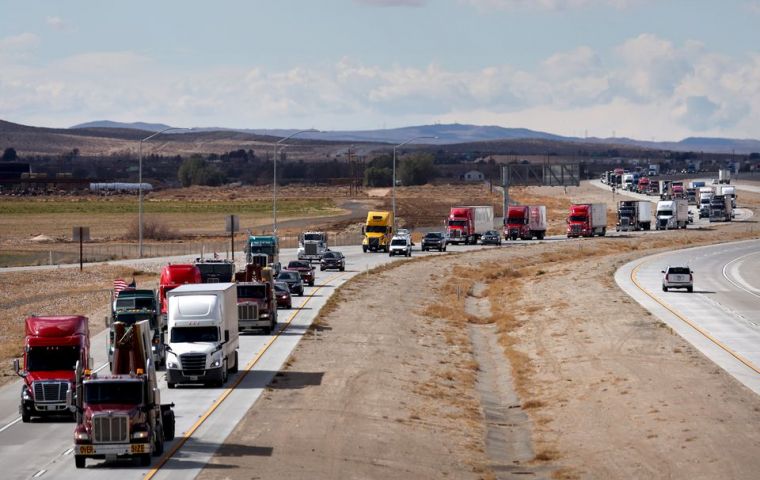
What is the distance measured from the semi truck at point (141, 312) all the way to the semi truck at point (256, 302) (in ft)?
31.3

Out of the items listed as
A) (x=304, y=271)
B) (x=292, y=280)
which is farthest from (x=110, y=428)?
(x=304, y=271)

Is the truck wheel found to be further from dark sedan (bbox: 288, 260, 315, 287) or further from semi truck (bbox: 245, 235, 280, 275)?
semi truck (bbox: 245, 235, 280, 275)

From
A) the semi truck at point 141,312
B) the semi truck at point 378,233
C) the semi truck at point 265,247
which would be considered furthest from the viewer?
the semi truck at point 378,233

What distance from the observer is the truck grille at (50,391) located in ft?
128

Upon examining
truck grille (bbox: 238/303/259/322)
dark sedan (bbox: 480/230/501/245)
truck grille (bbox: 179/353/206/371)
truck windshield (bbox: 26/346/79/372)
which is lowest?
dark sedan (bbox: 480/230/501/245)

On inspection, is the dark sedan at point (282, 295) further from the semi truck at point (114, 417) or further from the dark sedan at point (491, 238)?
the dark sedan at point (491, 238)

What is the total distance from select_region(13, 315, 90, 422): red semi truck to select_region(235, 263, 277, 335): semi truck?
2074 cm

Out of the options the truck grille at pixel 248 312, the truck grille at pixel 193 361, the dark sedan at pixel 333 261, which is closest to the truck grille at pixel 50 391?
the truck grille at pixel 193 361

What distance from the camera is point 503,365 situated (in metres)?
60.3

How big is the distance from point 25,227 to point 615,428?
5462 inches

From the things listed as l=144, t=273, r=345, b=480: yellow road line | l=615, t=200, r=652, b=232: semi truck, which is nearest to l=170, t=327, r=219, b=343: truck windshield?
l=144, t=273, r=345, b=480: yellow road line

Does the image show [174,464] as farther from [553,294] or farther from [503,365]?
[553,294]

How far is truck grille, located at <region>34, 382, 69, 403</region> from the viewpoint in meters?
39.1

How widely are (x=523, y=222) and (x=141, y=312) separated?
323ft
